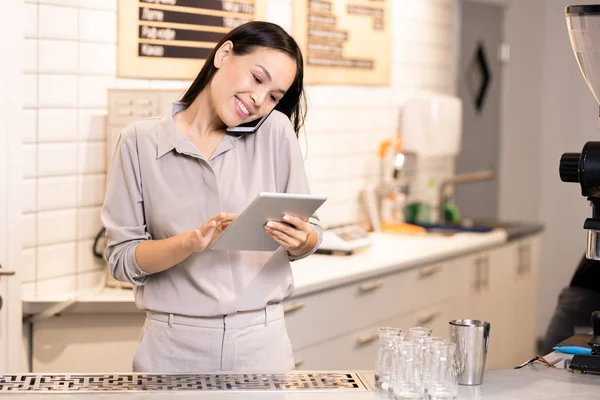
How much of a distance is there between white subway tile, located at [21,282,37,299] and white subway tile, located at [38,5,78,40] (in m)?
0.87

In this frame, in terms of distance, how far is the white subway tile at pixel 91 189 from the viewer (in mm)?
3340

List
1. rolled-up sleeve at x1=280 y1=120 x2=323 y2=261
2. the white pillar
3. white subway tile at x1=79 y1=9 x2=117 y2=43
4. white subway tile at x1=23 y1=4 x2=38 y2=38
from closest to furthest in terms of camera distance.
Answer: rolled-up sleeve at x1=280 y1=120 x2=323 y2=261
the white pillar
white subway tile at x1=23 y1=4 x2=38 y2=38
white subway tile at x1=79 y1=9 x2=117 y2=43

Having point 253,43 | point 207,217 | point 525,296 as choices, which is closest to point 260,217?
point 207,217

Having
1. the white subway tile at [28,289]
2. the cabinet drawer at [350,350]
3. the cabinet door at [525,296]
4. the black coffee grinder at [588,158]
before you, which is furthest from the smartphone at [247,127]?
the cabinet door at [525,296]

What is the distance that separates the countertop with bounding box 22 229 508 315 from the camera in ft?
10.3

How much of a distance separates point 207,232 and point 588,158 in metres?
0.91

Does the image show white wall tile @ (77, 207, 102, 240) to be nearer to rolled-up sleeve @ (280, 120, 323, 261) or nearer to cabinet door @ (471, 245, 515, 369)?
rolled-up sleeve @ (280, 120, 323, 261)

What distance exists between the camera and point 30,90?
313cm

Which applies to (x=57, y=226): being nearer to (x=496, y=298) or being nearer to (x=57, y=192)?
(x=57, y=192)

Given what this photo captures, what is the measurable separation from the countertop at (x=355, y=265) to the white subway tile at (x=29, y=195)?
1.03ft

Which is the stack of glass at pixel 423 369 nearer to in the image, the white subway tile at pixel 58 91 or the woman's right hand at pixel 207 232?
the woman's right hand at pixel 207 232

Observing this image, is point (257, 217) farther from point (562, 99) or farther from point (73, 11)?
point (562, 99)

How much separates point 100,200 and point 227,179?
1.20 metres

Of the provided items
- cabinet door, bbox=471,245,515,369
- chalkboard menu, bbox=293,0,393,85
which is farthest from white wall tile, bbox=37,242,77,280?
cabinet door, bbox=471,245,515,369
